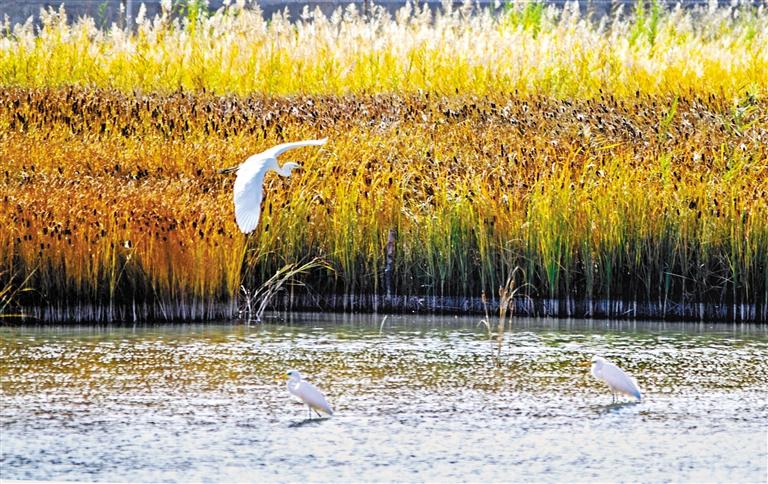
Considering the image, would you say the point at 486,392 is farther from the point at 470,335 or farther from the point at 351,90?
the point at 351,90

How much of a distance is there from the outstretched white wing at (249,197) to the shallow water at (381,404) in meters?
0.59

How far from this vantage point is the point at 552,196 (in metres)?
8.66

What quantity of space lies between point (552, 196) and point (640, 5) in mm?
8706

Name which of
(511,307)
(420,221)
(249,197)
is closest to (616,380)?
(249,197)

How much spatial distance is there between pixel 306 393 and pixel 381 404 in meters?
0.48

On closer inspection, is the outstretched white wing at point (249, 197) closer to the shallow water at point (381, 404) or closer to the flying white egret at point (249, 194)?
the flying white egret at point (249, 194)

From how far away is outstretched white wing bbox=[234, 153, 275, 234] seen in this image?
7.20 meters

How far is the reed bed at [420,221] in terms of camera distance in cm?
798

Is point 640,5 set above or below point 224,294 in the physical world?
above

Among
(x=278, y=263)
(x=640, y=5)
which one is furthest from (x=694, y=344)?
(x=640, y=5)

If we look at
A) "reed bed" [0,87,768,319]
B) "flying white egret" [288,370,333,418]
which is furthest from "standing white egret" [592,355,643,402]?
"reed bed" [0,87,768,319]

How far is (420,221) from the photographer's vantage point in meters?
8.79

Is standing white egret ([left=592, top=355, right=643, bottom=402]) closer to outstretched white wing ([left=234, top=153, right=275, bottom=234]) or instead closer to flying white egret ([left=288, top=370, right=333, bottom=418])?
flying white egret ([left=288, top=370, right=333, bottom=418])

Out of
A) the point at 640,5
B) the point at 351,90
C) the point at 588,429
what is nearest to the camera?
the point at 588,429
